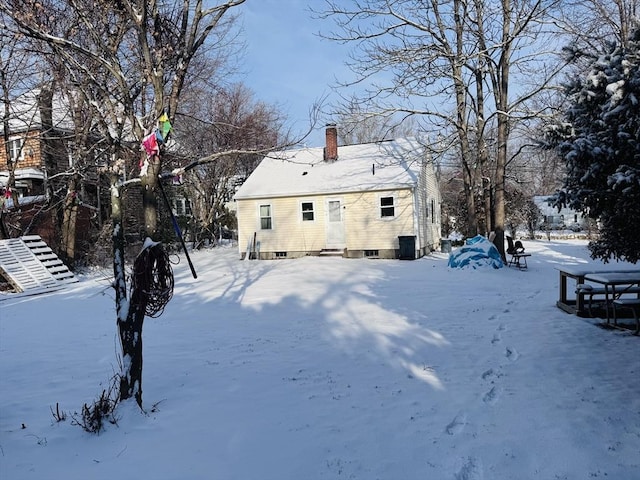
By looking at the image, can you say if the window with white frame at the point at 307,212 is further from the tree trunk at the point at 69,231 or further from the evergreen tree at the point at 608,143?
the evergreen tree at the point at 608,143

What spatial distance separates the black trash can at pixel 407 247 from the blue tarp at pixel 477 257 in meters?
2.39

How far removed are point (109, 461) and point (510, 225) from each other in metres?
30.0

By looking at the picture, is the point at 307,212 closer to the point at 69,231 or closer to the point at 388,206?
the point at 388,206

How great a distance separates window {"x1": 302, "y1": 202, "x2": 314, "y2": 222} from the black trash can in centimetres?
411

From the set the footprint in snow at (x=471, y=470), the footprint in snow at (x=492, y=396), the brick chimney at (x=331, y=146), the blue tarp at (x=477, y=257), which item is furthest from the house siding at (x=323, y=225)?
Answer: the footprint in snow at (x=471, y=470)

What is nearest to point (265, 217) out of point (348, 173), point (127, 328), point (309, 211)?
point (309, 211)

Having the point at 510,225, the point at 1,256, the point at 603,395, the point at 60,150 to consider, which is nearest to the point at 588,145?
the point at 603,395

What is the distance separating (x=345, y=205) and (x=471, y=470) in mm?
15624

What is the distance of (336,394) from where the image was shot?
4629mm

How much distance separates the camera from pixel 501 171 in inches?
627

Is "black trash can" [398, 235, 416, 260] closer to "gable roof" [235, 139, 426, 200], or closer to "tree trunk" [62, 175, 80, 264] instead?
"gable roof" [235, 139, 426, 200]

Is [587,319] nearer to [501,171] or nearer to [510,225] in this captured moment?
[501,171]

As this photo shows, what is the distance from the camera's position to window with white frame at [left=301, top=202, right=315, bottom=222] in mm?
19156

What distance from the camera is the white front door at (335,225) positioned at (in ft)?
61.4
